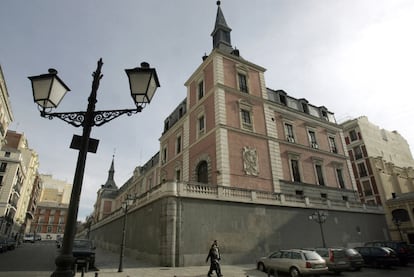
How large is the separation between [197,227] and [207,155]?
7250 millimetres

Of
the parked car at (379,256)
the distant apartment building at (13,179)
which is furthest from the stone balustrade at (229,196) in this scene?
the distant apartment building at (13,179)

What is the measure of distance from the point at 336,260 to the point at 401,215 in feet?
83.8

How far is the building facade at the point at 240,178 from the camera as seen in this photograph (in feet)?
49.1

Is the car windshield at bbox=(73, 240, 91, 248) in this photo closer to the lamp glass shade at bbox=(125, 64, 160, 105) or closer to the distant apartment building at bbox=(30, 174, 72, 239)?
the lamp glass shade at bbox=(125, 64, 160, 105)

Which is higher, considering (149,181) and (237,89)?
(237,89)

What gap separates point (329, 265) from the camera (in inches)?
472

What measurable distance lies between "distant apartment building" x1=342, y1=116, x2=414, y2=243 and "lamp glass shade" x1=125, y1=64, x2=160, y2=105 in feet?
119

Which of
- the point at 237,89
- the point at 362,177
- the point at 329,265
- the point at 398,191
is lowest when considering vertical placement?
the point at 329,265

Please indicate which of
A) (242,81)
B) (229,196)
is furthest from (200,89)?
(229,196)

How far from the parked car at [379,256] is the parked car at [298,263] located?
634cm

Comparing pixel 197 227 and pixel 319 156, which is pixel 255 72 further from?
pixel 197 227

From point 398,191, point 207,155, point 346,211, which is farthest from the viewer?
point 398,191

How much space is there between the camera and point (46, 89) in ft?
14.8

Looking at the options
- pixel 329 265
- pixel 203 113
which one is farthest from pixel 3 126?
pixel 329 265
